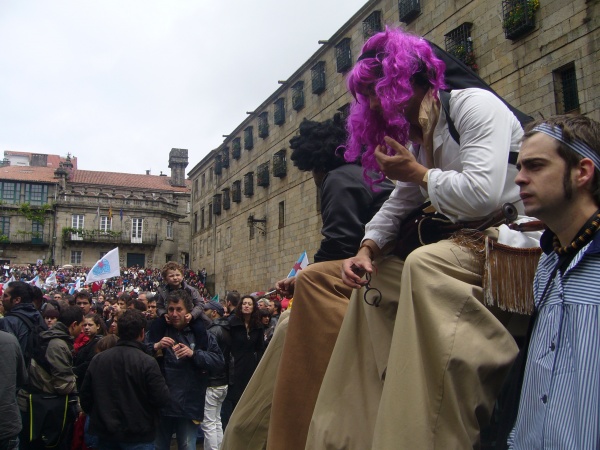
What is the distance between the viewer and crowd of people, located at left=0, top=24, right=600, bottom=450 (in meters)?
1.77

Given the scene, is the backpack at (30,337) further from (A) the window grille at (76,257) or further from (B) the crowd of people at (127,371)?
(A) the window grille at (76,257)

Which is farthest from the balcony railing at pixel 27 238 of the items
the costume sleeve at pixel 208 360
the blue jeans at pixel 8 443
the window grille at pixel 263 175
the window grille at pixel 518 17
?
the costume sleeve at pixel 208 360

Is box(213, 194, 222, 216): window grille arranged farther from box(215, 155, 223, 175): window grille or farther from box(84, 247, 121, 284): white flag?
box(84, 247, 121, 284): white flag

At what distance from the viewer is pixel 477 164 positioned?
2.20 meters

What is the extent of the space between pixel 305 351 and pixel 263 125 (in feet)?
110

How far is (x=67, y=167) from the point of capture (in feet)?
241

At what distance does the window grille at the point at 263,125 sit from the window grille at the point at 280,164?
9.42 feet

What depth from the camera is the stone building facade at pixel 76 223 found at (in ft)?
216

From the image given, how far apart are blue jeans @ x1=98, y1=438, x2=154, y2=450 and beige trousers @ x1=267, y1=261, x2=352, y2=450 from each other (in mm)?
2808

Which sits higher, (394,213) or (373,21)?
(373,21)

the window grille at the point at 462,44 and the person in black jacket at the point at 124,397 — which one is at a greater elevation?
the window grille at the point at 462,44

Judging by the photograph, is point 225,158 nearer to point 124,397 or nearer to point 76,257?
point 76,257

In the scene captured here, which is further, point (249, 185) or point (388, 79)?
point (249, 185)

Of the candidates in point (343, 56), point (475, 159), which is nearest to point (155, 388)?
point (475, 159)
